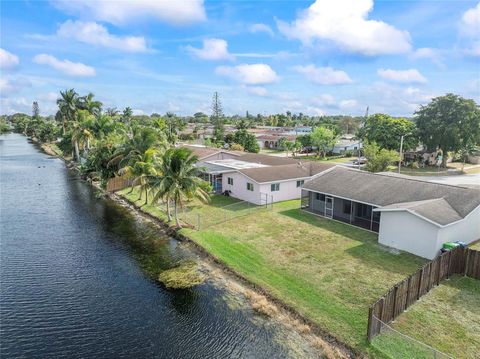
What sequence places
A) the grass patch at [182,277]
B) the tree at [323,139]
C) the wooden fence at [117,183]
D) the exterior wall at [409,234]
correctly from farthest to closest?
the tree at [323,139]
the wooden fence at [117,183]
the exterior wall at [409,234]
the grass patch at [182,277]

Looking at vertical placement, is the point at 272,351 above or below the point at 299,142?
below

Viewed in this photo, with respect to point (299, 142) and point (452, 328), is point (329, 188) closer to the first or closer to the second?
point (452, 328)

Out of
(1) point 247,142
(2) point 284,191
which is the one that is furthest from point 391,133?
(2) point 284,191

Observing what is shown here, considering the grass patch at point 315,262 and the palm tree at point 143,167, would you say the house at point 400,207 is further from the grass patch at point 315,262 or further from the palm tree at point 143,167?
the palm tree at point 143,167

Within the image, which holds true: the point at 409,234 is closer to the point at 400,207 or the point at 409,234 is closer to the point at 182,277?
the point at 400,207

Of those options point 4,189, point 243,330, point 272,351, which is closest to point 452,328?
point 272,351

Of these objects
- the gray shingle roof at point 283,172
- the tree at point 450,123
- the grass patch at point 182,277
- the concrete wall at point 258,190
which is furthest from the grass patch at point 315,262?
the tree at point 450,123
